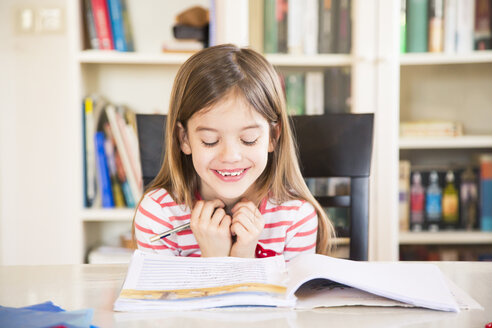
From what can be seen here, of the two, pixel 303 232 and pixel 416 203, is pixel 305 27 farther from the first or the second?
pixel 303 232

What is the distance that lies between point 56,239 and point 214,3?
1.17m

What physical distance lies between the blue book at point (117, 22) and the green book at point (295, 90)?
0.62 m

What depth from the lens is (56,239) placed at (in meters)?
2.37

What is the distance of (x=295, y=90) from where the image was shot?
2.05m

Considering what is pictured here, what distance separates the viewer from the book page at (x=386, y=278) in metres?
0.68

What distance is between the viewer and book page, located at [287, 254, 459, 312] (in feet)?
2.24

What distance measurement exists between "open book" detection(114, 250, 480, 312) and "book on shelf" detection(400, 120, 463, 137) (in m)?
1.28

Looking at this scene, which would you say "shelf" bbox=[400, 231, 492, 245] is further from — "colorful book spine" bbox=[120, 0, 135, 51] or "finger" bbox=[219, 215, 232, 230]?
"colorful book spine" bbox=[120, 0, 135, 51]

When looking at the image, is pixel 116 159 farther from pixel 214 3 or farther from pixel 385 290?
pixel 385 290

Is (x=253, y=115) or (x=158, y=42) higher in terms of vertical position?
(x=158, y=42)

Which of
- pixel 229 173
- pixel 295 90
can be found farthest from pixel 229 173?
pixel 295 90

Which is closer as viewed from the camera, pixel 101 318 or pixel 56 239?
pixel 101 318

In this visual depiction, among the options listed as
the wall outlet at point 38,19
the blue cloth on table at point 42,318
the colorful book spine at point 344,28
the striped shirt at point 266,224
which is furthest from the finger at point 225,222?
the wall outlet at point 38,19

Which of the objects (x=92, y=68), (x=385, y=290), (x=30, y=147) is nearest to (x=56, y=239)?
(x=30, y=147)
